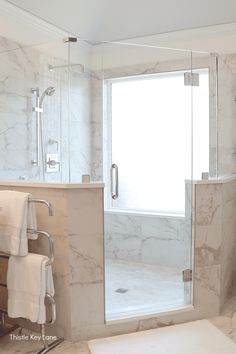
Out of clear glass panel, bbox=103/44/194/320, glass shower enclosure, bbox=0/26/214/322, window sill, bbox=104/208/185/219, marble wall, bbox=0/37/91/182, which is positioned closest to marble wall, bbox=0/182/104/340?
glass shower enclosure, bbox=0/26/214/322

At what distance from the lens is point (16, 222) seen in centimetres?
222

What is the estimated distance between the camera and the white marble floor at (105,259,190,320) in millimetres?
2661

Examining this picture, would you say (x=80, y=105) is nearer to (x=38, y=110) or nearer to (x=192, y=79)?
(x=38, y=110)

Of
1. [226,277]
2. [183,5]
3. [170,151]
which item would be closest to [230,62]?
[183,5]

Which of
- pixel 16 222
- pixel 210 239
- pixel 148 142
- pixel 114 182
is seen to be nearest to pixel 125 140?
pixel 148 142

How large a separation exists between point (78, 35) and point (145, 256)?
2.41 metres

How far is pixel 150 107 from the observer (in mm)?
3771

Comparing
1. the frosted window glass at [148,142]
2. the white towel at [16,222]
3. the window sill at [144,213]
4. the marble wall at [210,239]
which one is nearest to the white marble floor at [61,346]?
the marble wall at [210,239]

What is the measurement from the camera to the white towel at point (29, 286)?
2.19 metres

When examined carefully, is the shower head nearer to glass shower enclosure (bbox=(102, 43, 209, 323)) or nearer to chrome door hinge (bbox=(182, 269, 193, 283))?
Answer: glass shower enclosure (bbox=(102, 43, 209, 323))

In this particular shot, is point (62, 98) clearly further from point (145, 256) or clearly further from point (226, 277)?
point (226, 277)

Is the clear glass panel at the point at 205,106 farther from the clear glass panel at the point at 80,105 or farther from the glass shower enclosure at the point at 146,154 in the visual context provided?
the clear glass panel at the point at 80,105

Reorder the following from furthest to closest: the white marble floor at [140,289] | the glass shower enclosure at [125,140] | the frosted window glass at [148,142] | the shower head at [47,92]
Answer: the frosted window glass at [148,142] < the shower head at [47,92] < the glass shower enclosure at [125,140] < the white marble floor at [140,289]

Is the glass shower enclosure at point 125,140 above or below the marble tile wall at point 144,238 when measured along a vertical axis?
above
